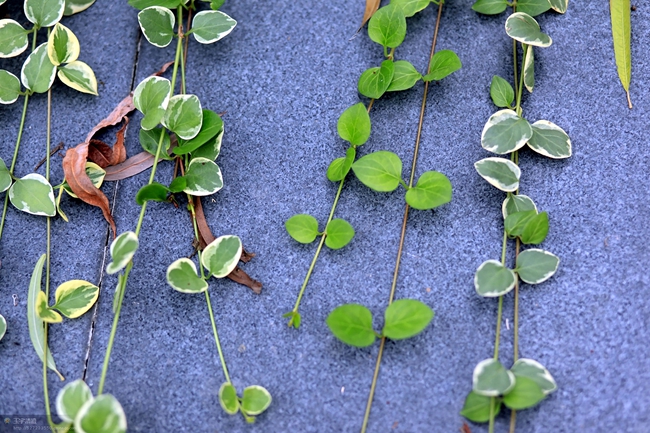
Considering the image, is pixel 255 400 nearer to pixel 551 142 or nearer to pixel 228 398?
pixel 228 398

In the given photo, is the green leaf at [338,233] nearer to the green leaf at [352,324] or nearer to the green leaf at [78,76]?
the green leaf at [352,324]

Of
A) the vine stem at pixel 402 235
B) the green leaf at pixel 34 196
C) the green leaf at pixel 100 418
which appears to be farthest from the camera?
the green leaf at pixel 34 196

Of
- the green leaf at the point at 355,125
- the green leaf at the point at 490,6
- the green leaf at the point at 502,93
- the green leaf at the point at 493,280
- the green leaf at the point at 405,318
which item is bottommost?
the green leaf at the point at 405,318

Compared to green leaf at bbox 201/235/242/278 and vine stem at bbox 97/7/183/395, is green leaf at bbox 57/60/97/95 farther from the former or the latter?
green leaf at bbox 201/235/242/278

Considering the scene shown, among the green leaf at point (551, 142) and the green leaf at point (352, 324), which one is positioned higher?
the green leaf at point (551, 142)

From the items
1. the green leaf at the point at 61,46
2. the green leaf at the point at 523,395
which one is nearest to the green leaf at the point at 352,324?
the green leaf at the point at 523,395

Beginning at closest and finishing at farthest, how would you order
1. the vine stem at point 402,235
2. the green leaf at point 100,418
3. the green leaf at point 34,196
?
the green leaf at point 100,418
the vine stem at point 402,235
the green leaf at point 34,196

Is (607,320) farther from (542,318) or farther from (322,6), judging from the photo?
(322,6)

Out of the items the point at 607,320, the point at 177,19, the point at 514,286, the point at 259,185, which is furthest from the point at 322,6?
the point at 607,320

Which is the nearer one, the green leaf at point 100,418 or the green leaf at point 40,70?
the green leaf at point 100,418
